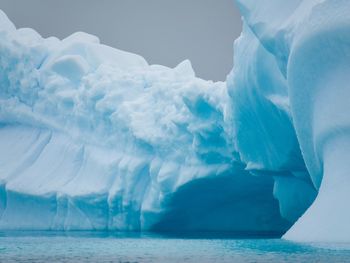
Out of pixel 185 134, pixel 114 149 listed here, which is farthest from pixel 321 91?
pixel 114 149

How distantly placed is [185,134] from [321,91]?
646cm

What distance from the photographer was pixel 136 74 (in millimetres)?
15852

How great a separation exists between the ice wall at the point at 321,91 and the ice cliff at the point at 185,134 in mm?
16

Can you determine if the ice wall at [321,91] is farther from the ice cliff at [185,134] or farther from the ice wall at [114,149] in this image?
the ice wall at [114,149]

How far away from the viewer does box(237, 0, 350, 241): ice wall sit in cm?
602

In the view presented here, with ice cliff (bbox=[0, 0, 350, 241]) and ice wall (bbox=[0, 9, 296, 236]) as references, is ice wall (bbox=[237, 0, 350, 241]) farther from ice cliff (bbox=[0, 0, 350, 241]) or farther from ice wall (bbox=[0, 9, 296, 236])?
ice wall (bbox=[0, 9, 296, 236])

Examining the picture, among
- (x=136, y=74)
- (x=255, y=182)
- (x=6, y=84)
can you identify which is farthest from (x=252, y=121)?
(x=6, y=84)

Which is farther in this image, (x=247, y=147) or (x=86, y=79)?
(x=86, y=79)

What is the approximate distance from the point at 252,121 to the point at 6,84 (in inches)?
373

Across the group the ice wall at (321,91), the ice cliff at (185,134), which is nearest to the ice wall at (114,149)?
the ice cliff at (185,134)

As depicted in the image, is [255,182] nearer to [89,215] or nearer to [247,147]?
[247,147]

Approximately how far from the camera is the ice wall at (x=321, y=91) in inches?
237

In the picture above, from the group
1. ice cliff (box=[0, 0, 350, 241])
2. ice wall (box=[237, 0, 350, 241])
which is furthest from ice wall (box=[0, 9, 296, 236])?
ice wall (box=[237, 0, 350, 241])

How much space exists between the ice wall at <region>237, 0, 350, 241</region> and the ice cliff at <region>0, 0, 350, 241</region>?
2 cm
